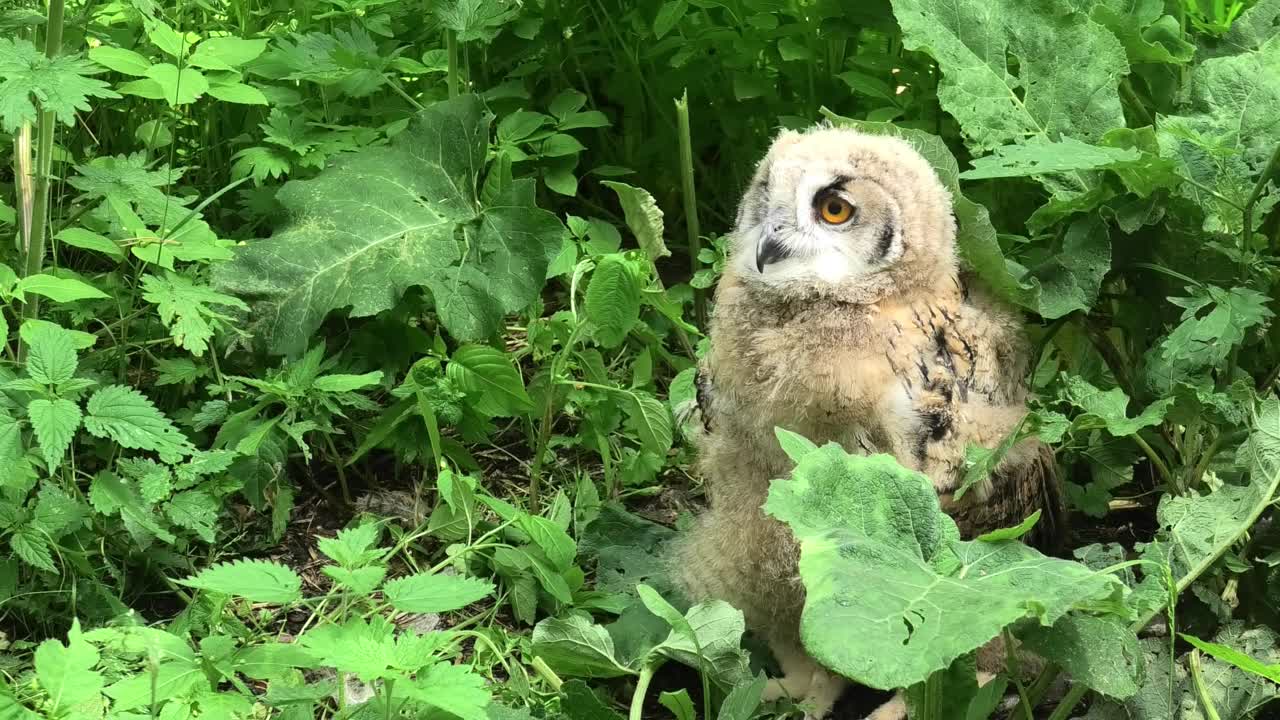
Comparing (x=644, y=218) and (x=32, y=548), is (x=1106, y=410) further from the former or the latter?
(x=32, y=548)

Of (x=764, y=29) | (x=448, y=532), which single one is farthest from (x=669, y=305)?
(x=764, y=29)

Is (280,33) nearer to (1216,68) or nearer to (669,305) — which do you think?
(669,305)

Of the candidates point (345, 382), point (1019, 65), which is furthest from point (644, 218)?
point (1019, 65)

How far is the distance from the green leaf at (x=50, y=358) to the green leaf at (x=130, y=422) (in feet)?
0.28

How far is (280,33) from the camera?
4316 mm

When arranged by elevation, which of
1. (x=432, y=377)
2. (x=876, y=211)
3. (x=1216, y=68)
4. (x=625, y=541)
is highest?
(x=1216, y=68)

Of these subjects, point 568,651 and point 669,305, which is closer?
point 568,651

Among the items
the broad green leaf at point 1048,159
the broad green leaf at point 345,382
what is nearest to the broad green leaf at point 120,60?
the broad green leaf at point 345,382

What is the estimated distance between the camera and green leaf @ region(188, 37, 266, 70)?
354 cm

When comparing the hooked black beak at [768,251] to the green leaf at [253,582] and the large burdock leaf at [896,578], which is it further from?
the green leaf at [253,582]

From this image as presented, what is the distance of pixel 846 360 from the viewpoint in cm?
290

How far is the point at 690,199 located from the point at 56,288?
6.40 feet

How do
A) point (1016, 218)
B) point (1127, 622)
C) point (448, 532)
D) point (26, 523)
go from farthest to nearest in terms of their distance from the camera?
point (1016, 218)
point (448, 532)
point (26, 523)
point (1127, 622)

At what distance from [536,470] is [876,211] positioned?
3.84 feet
